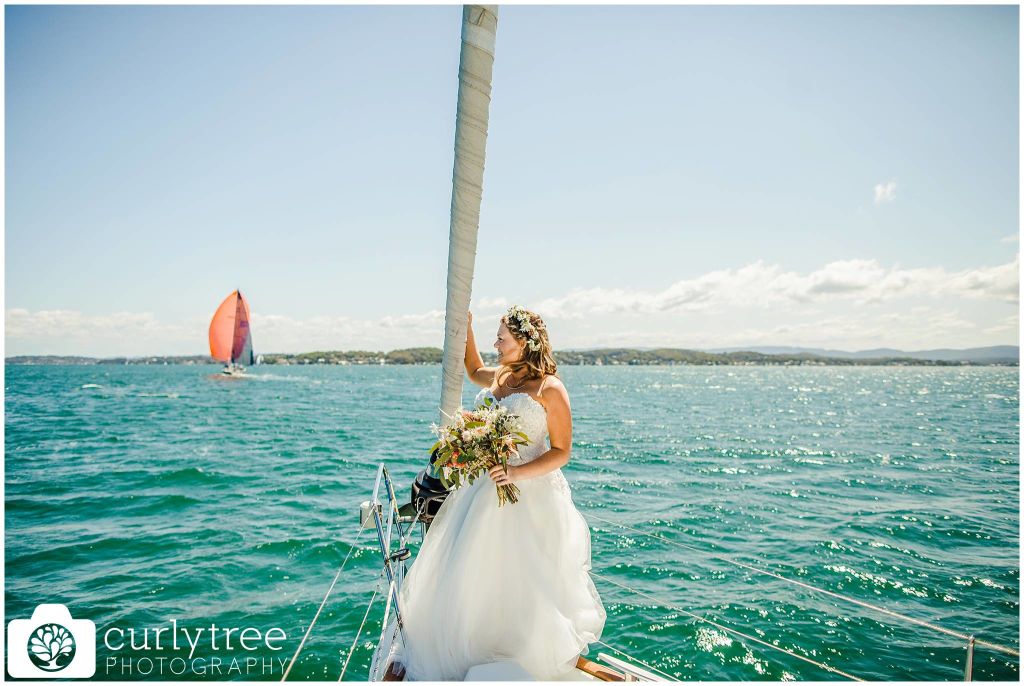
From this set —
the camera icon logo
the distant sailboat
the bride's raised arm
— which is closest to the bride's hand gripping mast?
the bride's raised arm

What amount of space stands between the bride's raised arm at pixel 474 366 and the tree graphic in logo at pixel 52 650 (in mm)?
6975

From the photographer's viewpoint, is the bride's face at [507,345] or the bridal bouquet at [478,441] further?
the bride's face at [507,345]

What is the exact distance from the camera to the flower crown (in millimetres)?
3516

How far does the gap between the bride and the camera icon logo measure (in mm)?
6024

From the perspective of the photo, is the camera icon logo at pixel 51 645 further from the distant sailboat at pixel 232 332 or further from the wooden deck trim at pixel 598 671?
the distant sailboat at pixel 232 332

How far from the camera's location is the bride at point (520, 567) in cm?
332

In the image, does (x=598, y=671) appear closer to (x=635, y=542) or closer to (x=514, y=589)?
(x=514, y=589)

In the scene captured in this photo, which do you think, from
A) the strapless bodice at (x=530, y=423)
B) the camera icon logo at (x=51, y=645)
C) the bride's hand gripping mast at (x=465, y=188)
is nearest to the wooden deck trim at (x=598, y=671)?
the strapless bodice at (x=530, y=423)

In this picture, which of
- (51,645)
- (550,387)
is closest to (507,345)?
(550,387)

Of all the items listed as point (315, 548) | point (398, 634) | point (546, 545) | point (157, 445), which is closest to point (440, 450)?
point (546, 545)

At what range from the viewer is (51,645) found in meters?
7.36

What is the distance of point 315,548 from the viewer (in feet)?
33.4

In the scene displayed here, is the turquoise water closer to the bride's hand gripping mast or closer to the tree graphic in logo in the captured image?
the tree graphic in logo

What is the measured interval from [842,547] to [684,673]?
236 inches
